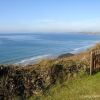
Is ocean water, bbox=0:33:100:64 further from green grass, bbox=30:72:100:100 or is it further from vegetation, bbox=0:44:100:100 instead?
green grass, bbox=30:72:100:100

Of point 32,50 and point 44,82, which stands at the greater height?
point 44,82

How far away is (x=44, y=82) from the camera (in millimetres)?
12016

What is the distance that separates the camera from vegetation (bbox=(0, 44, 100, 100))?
35.8ft

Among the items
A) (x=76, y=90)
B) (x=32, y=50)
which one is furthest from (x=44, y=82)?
(x=32, y=50)

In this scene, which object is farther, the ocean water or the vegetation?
the ocean water

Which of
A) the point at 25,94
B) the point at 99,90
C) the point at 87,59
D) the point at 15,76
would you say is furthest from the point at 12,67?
the point at 87,59

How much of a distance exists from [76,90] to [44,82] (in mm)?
1312

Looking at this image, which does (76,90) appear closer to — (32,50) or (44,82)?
(44,82)

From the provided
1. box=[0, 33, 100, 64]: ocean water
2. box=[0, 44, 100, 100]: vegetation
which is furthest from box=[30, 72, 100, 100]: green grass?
box=[0, 33, 100, 64]: ocean water

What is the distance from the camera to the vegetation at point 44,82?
429 inches

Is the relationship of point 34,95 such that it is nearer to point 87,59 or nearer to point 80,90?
point 80,90

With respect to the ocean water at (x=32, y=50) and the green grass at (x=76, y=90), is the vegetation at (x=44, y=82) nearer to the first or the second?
the green grass at (x=76, y=90)

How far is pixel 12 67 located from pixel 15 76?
71 centimetres

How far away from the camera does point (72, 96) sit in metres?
11.1
